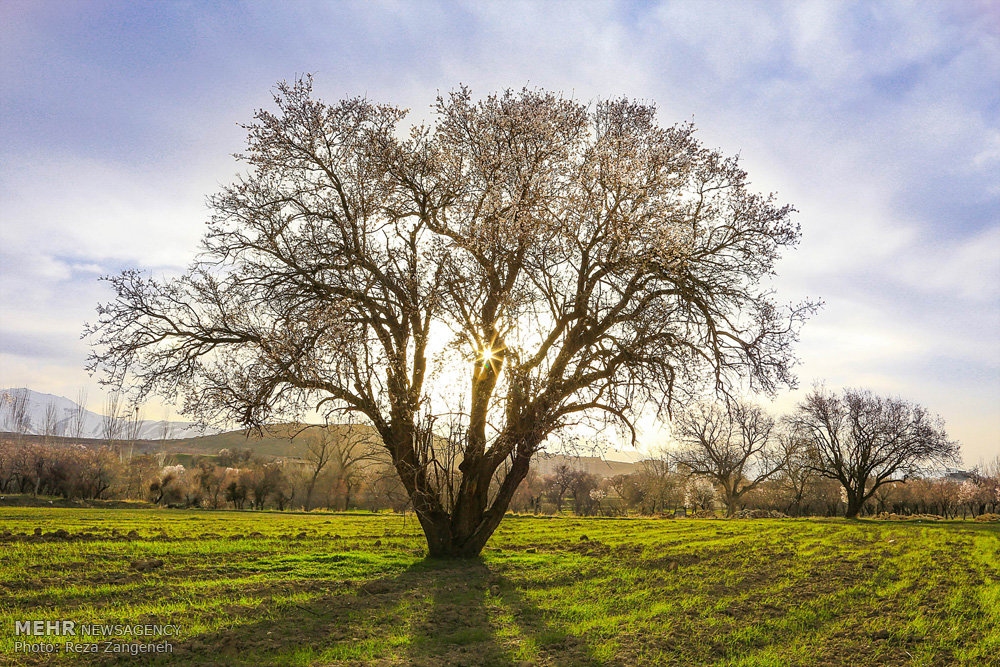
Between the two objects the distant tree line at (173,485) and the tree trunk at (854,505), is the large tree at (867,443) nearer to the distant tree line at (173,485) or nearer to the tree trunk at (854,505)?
the tree trunk at (854,505)

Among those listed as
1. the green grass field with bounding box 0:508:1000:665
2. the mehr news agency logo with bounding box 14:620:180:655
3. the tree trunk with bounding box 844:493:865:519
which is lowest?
the tree trunk with bounding box 844:493:865:519

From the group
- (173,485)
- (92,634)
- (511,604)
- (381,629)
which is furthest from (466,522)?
(173,485)

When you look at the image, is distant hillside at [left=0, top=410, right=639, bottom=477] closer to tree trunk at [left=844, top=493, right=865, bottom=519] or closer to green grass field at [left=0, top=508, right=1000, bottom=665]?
green grass field at [left=0, top=508, right=1000, bottom=665]

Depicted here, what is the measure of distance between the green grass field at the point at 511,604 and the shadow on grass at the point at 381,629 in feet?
0.11

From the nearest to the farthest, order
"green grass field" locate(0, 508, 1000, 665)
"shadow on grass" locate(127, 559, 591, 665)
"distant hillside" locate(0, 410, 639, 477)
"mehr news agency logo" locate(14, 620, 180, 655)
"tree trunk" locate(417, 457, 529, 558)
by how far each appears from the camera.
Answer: "mehr news agency logo" locate(14, 620, 180, 655), "shadow on grass" locate(127, 559, 591, 665), "green grass field" locate(0, 508, 1000, 665), "distant hillside" locate(0, 410, 639, 477), "tree trunk" locate(417, 457, 529, 558)

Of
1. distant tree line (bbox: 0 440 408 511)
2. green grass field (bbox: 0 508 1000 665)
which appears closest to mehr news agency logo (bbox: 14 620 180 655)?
green grass field (bbox: 0 508 1000 665)

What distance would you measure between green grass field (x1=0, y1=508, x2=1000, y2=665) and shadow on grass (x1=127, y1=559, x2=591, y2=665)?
34 mm

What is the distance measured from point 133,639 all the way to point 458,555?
8.85 m

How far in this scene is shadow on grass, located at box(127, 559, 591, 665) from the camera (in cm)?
647

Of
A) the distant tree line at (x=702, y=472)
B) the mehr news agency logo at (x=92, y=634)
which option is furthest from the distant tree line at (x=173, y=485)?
the mehr news agency logo at (x=92, y=634)

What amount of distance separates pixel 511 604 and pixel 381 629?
8.90 ft

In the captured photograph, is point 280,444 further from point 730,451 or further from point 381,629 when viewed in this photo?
point 381,629

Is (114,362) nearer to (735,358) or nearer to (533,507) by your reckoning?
(735,358)

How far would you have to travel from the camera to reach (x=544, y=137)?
1368cm
